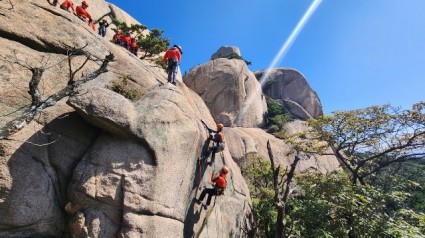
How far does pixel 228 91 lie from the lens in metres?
35.2

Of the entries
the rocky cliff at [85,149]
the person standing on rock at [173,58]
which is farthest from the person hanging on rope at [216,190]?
the person standing on rock at [173,58]

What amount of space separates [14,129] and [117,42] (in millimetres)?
12786

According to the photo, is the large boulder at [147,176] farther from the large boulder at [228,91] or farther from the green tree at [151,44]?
the large boulder at [228,91]

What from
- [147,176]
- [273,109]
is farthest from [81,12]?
[273,109]

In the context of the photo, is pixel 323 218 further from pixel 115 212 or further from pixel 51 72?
pixel 51 72

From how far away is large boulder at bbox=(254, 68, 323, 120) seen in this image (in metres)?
45.2

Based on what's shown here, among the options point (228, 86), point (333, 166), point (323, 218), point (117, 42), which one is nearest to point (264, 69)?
point (228, 86)

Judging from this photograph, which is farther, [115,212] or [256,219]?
[256,219]

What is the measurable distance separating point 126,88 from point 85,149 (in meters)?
3.15

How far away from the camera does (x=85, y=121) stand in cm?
1054

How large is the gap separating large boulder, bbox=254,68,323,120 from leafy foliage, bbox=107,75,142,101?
3413 centimetres

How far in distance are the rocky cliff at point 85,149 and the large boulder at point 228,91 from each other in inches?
858

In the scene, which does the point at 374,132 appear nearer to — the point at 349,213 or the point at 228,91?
the point at 349,213

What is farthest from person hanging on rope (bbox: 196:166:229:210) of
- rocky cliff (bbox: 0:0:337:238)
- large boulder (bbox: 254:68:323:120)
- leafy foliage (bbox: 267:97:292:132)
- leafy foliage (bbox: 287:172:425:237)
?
large boulder (bbox: 254:68:323:120)
